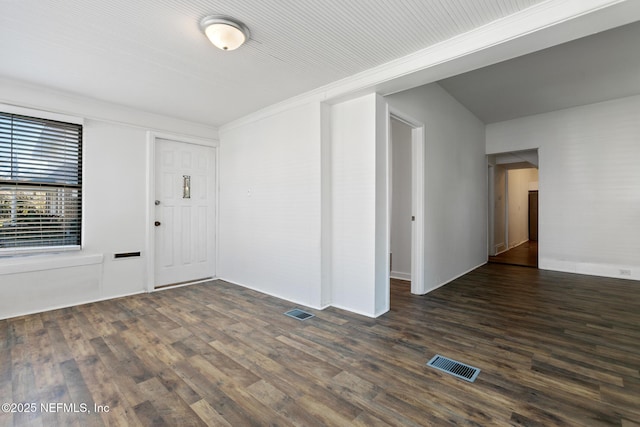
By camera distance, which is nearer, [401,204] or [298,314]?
[298,314]

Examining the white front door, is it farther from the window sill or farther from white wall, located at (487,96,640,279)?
white wall, located at (487,96,640,279)

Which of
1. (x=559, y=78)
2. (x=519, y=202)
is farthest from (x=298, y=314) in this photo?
(x=519, y=202)

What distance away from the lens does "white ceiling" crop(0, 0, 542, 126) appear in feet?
6.43

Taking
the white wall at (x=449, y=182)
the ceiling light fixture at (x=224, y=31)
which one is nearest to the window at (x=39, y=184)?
the ceiling light fixture at (x=224, y=31)

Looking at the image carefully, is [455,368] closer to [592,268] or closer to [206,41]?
[206,41]

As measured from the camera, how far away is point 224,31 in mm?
2111

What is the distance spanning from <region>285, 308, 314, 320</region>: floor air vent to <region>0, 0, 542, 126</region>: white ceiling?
8.25 ft

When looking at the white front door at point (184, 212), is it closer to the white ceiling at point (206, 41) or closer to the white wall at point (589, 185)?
the white ceiling at point (206, 41)

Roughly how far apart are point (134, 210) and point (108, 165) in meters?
0.65

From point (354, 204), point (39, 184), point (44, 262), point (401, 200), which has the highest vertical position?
point (39, 184)

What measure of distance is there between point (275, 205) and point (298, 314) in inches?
56.8

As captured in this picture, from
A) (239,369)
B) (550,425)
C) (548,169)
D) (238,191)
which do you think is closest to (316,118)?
(238,191)

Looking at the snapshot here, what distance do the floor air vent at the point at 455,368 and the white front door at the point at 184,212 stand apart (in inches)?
147

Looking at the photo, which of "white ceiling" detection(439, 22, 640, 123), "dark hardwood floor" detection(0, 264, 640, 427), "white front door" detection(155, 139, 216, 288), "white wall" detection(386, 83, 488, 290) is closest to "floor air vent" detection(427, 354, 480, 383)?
"dark hardwood floor" detection(0, 264, 640, 427)
